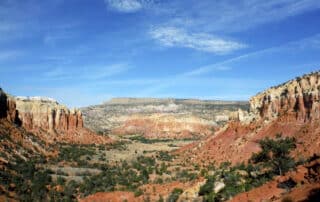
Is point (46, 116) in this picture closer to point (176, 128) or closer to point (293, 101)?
point (293, 101)

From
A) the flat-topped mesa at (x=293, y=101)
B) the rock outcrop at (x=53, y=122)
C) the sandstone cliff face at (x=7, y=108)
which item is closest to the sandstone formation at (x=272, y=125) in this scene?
the flat-topped mesa at (x=293, y=101)

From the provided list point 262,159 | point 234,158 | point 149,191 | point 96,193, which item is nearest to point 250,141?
point 234,158

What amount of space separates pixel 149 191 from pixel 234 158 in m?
23.7

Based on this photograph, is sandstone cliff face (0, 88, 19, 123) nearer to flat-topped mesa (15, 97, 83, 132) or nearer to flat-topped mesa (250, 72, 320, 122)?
flat-topped mesa (15, 97, 83, 132)

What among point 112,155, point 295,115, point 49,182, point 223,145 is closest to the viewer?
point 49,182

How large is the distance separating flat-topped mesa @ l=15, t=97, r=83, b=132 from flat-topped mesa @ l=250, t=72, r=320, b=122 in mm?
53490

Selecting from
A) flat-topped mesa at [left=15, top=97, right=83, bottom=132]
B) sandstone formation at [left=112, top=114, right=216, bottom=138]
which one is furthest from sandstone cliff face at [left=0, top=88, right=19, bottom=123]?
sandstone formation at [left=112, top=114, right=216, bottom=138]

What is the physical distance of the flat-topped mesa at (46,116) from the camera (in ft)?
359

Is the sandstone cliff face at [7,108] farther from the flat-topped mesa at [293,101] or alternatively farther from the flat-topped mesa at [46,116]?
the flat-topped mesa at [293,101]

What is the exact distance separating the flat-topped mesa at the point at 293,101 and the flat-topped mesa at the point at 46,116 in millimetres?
53490

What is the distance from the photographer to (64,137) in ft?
375

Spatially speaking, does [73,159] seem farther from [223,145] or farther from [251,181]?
[251,181]

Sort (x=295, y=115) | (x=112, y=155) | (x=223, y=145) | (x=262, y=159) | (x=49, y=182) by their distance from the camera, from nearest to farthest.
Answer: (x=262, y=159), (x=49, y=182), (x=295, y=115), (x=223, y=145), (x=112, y=155)

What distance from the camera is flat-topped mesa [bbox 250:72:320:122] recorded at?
74938 millimetres
